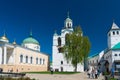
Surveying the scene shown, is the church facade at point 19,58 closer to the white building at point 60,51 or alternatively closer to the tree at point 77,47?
the white building at point 60,51

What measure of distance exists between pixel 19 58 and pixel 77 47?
1574 cm

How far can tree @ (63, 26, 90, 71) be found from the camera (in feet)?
142

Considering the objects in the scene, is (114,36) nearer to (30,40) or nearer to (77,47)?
(77,47)

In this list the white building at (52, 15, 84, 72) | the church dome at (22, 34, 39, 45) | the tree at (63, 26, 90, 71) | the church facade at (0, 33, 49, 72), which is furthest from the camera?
the church dome at (22, 34, 39, 45)

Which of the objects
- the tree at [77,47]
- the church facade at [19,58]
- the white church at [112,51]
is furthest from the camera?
the white church at [112,51]

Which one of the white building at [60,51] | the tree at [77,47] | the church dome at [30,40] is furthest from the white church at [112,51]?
the church dome at [30,40]

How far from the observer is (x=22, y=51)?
169 ft

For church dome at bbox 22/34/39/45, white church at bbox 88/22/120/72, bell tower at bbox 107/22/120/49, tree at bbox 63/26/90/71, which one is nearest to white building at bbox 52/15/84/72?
church dome at bbox 22/34/39/45

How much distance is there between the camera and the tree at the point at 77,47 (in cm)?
4317

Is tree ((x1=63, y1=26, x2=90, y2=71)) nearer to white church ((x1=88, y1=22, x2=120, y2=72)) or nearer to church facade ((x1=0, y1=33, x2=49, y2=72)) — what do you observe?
church facade ((x1=0, y1=33, x2=49, y2=72))

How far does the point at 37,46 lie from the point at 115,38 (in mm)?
27328

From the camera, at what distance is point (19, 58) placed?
50.0m

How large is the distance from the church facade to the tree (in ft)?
42.5

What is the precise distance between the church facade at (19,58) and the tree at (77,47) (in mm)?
12955
